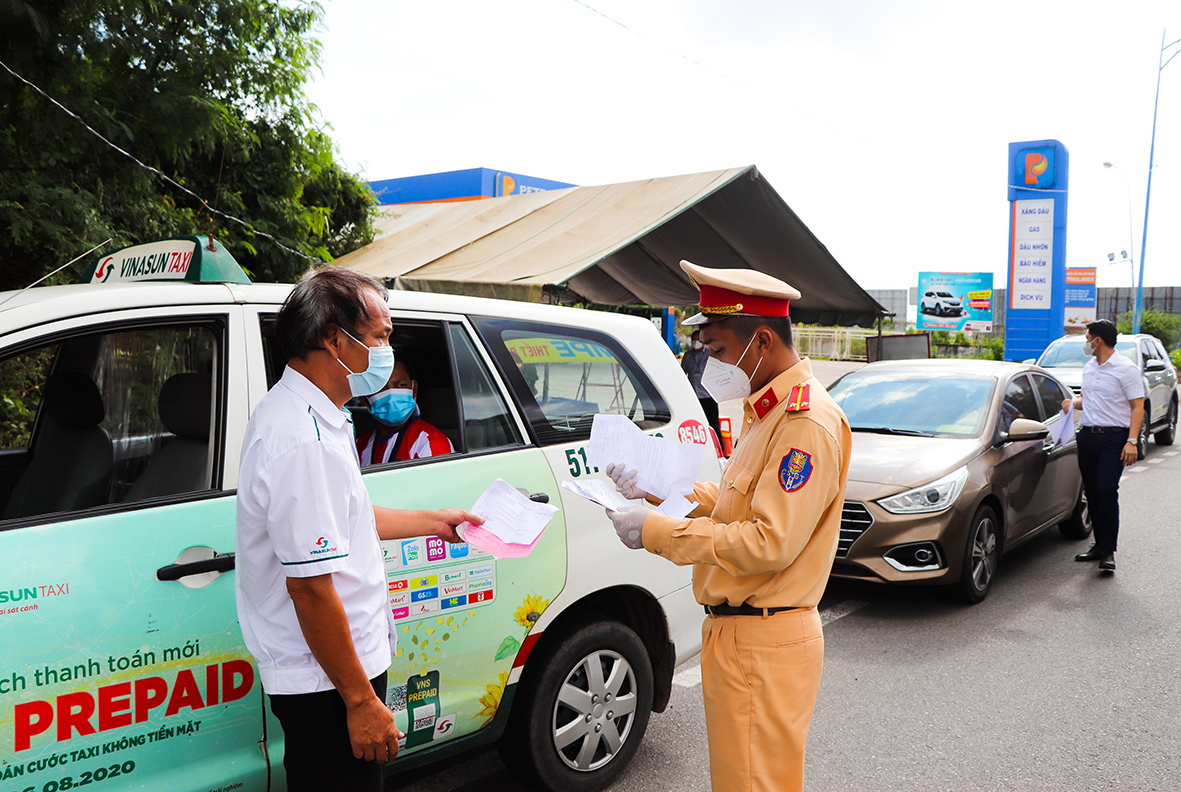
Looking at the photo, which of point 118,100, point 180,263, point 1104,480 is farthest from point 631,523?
point 118,100

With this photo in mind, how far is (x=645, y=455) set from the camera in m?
2.21

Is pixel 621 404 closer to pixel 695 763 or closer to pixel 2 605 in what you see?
pixel 695 763

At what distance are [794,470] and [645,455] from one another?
41 cm

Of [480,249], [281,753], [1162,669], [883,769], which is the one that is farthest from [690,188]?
[281,753]

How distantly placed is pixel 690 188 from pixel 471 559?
380 inches

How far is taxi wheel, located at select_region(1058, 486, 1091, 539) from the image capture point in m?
7.54

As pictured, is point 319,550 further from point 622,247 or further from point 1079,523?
point 622,247

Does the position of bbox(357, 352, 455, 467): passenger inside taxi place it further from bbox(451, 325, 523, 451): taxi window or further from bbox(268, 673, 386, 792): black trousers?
bbox(268, 673, 386, 792): black trousers

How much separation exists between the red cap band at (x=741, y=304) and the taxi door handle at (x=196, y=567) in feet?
4.61

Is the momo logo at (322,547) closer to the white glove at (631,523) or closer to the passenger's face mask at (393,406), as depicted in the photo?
the white glove at (631,523)

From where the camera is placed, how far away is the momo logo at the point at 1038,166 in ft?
83.1

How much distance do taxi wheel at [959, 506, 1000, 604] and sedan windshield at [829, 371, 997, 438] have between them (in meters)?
0.65

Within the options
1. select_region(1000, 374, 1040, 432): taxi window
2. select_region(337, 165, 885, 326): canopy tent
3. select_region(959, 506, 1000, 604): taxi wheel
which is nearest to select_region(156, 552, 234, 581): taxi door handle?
select_region(959, 506, 1000, 604): taxi wheel

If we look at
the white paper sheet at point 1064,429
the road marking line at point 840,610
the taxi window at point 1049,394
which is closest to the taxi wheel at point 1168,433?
the taxi window at point 1049,394
